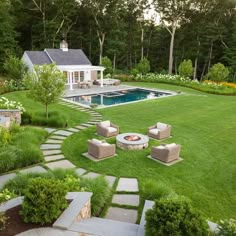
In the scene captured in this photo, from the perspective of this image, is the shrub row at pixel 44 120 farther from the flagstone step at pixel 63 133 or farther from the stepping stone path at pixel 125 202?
the stepping stone path at pixel 125 202

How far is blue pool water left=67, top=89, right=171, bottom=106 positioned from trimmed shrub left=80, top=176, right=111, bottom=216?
1180 cm

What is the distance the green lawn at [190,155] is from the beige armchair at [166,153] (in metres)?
0.30

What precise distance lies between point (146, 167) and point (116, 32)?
2927 centimetres

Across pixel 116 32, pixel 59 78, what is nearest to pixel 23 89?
pixel 59 78

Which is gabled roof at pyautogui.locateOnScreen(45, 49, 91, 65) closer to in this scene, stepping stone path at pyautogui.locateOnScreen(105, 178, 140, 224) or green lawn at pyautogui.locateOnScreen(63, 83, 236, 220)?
green lawn at pyautogui.locateOnScreen(63, 83, 236, 220)

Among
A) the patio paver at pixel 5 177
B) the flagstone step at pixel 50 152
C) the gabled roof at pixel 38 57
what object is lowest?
the patio paver at pixel 5 177

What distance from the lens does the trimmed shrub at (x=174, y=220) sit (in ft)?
11.7

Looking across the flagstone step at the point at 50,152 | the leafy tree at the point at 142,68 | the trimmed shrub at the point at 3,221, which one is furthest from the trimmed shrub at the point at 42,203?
the leafy tree at the point at 142,68

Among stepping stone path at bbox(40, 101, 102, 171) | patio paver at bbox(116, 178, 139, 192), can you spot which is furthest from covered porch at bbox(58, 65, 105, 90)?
patio paver at bbox(116, 178, 139, 192)

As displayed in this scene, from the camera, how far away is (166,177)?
23.5 feet

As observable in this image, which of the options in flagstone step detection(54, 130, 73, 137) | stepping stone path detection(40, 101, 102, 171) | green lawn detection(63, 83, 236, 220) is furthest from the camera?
flagstone step detection(54, 130, 73, 137)

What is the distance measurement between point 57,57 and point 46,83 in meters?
14.9

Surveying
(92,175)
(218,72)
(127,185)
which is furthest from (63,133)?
(218,72)

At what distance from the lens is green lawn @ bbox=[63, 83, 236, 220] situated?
20.8ft
